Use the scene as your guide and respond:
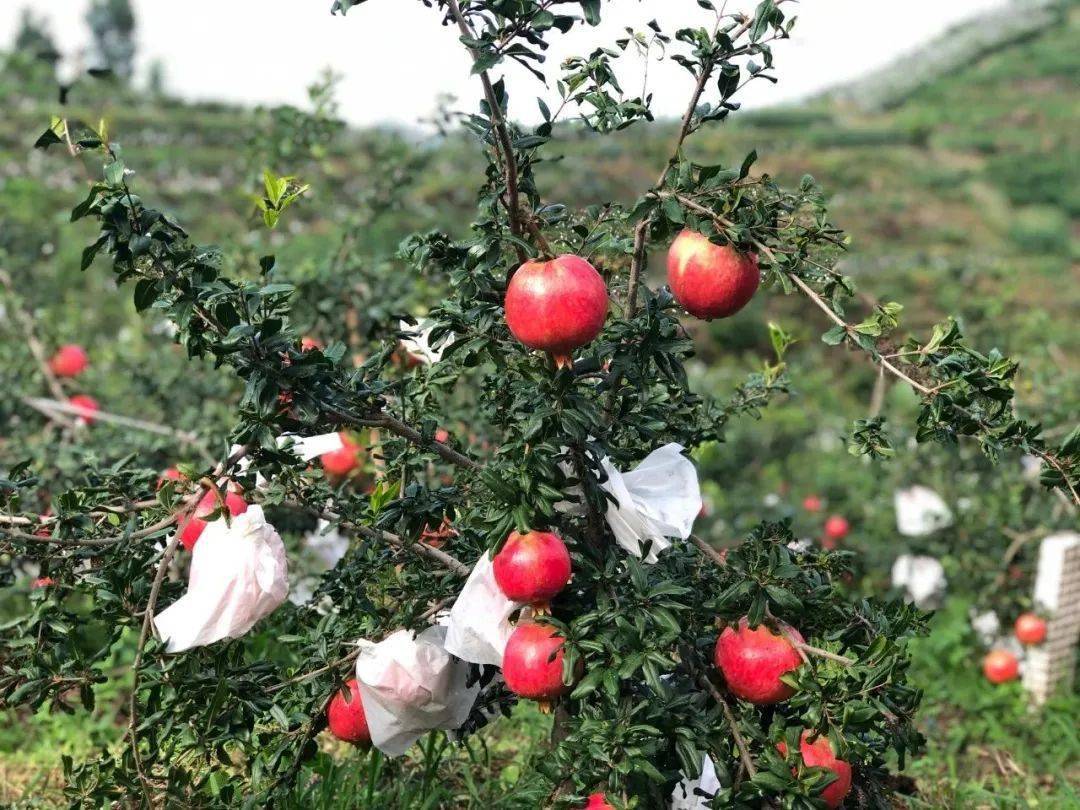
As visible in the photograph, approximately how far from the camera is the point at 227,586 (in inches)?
59.9

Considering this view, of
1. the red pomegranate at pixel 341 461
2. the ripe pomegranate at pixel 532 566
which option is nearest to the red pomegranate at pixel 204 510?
the ripe pomegranate at pixel 532 566

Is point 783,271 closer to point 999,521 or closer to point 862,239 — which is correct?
point 999,521

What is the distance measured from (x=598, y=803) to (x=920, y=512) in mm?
2825

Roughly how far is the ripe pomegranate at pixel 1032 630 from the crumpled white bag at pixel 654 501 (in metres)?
2.06

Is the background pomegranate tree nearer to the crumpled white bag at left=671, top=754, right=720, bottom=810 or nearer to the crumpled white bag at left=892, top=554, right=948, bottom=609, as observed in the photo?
the crumpled white bag at left=671, top=754, right=720, bottom=810

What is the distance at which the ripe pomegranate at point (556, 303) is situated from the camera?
132cm

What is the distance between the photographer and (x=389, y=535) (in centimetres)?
171

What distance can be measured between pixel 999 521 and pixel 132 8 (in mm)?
27160

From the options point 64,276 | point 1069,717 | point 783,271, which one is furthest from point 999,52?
point 783,271

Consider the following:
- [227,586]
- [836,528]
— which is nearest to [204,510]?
[227,586]

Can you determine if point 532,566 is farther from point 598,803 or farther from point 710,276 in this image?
point 710,276

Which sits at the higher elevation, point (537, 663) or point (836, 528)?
point (537, 663)

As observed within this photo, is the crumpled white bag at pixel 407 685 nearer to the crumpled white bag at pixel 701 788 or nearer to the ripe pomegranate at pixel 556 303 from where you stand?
the crumpled white bag at pixel 701 788

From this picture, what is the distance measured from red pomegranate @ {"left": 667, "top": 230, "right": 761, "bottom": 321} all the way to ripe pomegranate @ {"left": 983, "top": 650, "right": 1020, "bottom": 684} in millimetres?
2321
